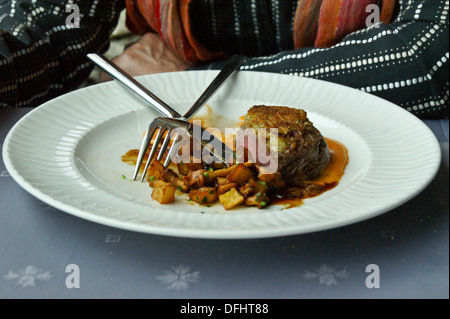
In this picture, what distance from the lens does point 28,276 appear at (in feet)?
2.43

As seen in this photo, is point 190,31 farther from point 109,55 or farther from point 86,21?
point 109,55

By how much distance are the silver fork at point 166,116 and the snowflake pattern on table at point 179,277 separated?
249 mm

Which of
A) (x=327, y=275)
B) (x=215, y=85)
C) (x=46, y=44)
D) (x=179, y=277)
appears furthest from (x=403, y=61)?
(x=46, y=44)

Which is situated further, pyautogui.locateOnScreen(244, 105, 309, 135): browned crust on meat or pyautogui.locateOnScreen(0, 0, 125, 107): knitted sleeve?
pyautogui.locateOnScreen(0, 0, 125, 107): knitted sleeve

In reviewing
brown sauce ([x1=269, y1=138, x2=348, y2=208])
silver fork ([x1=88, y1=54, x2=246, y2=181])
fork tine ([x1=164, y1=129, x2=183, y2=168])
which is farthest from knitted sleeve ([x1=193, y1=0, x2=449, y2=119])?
fork tine ([x1=164, y1=129, x2=183, y2=168])

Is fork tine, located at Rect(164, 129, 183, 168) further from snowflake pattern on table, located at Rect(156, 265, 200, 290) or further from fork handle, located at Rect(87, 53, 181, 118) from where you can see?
snowflake pattern on table, located at Rect(156, 265, 200, 290)

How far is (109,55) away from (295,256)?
150cm

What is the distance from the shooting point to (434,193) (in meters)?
0.91

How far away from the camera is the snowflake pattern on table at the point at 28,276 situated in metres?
0.73

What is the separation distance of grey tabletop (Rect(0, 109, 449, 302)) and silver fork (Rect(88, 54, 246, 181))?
20 centimetres

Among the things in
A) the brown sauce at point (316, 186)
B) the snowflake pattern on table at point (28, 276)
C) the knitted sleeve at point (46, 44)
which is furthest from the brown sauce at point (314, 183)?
the knitted sleeve at point (46, 44)

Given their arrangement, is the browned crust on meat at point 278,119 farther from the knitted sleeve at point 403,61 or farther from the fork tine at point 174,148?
the knitted sleeve at point 403,61

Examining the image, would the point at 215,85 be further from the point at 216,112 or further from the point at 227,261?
the point at 227,261

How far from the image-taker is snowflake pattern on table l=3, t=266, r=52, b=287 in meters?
0.73
